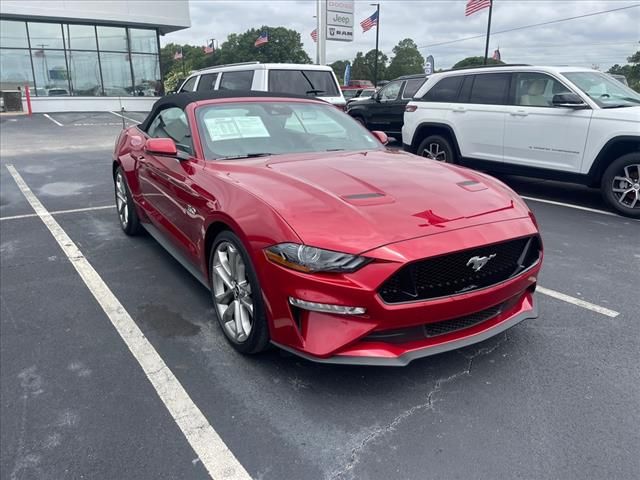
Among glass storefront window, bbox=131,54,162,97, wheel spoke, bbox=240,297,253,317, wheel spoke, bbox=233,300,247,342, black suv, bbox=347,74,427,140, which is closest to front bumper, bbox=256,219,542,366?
wheel spoke, bbox=240,297,253,317

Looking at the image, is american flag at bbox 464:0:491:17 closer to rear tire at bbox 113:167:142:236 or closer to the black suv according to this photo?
the black suv

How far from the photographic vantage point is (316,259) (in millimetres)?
2525

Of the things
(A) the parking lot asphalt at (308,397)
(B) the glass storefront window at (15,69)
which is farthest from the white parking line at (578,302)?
(B) the glass storefront window at (15,69)

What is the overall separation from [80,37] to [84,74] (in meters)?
1.84

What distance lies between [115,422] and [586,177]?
252 inches

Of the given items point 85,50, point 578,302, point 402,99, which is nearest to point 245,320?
point 578,302

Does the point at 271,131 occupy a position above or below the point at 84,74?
below

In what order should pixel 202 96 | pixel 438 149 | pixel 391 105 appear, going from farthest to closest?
pixel 391 105
pixel 438 149
pixel 202 96

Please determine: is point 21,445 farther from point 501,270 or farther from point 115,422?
point 501,270

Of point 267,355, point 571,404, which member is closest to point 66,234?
point 267,355

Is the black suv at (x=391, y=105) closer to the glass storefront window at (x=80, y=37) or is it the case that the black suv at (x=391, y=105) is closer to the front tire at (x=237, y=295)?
the front tire at (x=237, y=295)

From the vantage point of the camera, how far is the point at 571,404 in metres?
2.69

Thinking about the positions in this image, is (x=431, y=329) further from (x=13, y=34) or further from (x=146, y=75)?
(x=146, y=75)

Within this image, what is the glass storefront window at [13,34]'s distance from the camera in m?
24.8
